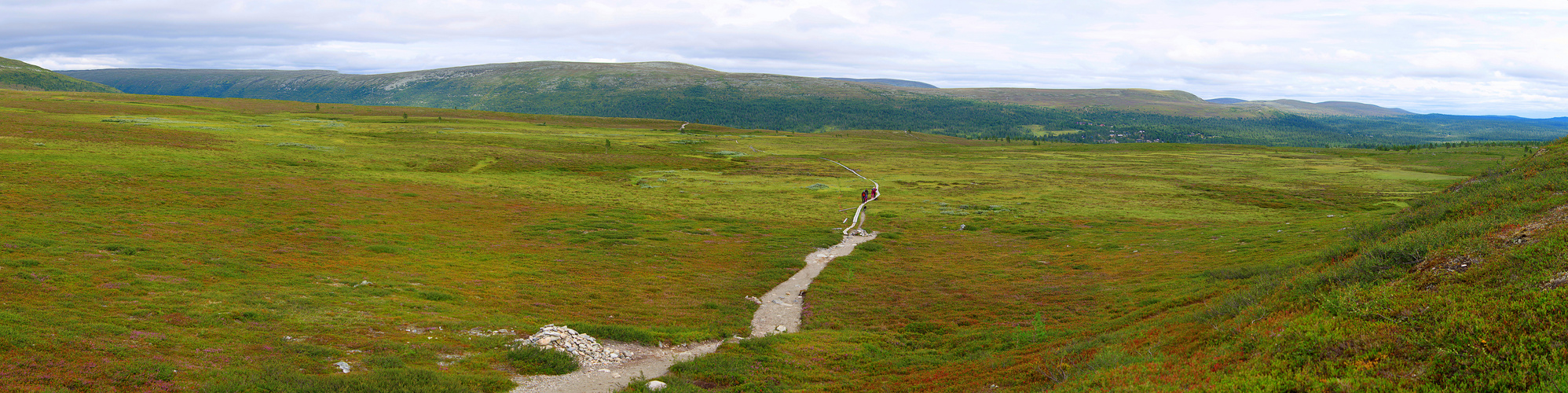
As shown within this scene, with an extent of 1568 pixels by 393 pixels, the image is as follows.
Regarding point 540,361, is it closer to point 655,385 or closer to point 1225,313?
point 655,385

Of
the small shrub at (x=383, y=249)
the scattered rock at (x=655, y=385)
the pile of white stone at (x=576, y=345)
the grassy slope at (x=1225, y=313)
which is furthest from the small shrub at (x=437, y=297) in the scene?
the scattered rock at (x=655, y=385)

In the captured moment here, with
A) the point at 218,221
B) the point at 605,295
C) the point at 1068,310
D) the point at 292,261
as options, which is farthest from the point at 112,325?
the point at 1068,310

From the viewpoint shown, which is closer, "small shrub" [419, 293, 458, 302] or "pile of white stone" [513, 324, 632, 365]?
"pile of white stone" [513, 324, 632, 365]

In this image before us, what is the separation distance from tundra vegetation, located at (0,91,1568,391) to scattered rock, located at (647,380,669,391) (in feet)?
1.86

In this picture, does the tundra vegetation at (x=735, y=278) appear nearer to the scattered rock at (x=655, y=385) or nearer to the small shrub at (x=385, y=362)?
the small shrub at (x=385, y=362)

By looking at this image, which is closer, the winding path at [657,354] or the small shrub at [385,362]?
the small shrub at [385,362]

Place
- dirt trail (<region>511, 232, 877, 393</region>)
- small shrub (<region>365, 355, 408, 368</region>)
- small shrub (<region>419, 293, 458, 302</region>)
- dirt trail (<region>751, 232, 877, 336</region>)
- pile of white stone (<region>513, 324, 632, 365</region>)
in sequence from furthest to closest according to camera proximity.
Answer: dirt trail (<region>751, 232, 877, 336</region>) → small shrub (<region>419, 293, 458, 302</region>) → pile of white stone (<region>513, 324, 632, 365</region>) → dirt trail (<region>511, 232, 877, 393</region>) → small shrub (<region>365, 355, 408, 368</region>)

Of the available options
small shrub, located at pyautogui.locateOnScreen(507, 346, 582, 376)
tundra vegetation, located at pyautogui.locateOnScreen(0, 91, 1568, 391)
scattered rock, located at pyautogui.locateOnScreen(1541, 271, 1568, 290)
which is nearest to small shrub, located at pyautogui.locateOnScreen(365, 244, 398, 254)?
tundra vegetation, located at pyautogui.locateOnScreen(0, 91, 1568, 391)

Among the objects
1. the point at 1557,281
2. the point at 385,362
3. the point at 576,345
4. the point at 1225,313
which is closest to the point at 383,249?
the point at 576,345

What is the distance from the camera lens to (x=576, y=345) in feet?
65.6

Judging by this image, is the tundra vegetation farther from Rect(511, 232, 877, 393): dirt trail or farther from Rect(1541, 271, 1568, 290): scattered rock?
Rect(511, 232, 877, 393): dirt trail

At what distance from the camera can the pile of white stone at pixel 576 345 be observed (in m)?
19.3

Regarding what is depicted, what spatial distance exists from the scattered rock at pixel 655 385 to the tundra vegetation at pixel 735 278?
1.86 ft

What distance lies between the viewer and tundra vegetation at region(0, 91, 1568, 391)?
12.7 meters
